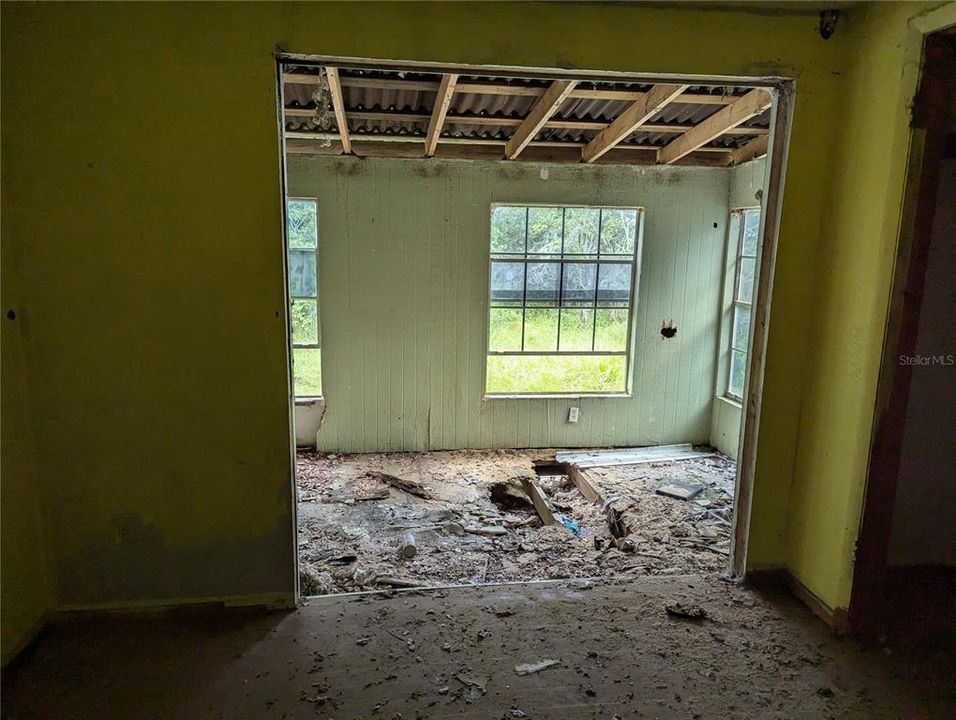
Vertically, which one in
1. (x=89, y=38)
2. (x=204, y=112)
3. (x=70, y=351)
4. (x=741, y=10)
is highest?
(x=741, y=10)

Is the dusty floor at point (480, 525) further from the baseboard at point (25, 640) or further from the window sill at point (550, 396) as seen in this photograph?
the baseboard at point (25, 640)

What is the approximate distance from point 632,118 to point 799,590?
2913mm

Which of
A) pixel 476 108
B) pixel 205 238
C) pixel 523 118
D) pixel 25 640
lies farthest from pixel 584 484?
pixel 25 640

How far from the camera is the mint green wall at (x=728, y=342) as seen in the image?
5209 millimetres

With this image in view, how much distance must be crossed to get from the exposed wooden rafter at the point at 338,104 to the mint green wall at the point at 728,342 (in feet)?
11.4

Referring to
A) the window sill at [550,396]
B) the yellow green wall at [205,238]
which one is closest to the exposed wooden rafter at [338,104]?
the yellow green wall at [205,238]

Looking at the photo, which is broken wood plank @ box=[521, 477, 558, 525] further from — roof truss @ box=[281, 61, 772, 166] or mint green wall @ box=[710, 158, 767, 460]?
roof truss @ box=[281, 61, 772, 166]

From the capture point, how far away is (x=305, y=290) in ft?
16.9

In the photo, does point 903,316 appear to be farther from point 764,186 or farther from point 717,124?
point 717,124

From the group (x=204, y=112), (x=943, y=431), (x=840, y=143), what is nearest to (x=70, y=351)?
(x=204, y=112)

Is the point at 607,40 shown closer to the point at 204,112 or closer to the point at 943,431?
the point at 204,112

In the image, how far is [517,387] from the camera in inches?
220

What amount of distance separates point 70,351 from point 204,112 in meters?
1.02

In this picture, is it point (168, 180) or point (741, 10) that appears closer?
point (168, 180)
